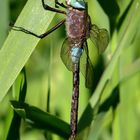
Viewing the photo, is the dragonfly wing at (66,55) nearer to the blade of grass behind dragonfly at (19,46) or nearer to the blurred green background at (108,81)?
the blurred green background at (108,81)

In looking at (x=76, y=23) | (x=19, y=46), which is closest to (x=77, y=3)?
(x=76, y=23)

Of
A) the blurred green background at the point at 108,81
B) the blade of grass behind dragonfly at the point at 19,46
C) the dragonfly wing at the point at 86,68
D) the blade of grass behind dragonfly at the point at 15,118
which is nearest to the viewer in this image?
the blade of grass behind dragonfly at the point at 19,46

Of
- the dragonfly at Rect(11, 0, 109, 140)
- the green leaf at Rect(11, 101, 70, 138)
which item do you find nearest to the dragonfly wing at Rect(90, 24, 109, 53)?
the dragonfly at Rect(11, 0, 109, 140)

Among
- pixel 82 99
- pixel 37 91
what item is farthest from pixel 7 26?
pixel 37 91

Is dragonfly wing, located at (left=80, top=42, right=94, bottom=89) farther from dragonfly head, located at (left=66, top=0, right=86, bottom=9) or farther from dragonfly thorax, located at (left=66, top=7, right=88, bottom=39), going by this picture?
dragonfly head, located at (left=66, top=0, right=86, bottom=9)

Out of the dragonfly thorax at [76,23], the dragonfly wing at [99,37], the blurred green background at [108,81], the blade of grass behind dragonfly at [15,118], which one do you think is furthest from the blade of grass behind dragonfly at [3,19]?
the dragonfly wing at [99,37]

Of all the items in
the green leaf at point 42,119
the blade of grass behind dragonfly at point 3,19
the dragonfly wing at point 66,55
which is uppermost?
the blade of grass behind dragonfly at point 3,19

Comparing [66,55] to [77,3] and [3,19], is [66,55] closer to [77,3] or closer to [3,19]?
[77,3]

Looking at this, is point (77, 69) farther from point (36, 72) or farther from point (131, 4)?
point (36, 72)
